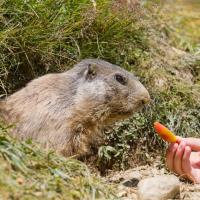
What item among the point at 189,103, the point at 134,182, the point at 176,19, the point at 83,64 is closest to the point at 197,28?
the point at 176,19

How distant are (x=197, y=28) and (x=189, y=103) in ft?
7.50

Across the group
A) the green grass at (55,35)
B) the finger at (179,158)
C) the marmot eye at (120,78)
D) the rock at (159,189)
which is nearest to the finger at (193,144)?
the finger at (179,158)

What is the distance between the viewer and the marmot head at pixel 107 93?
5.25 metres

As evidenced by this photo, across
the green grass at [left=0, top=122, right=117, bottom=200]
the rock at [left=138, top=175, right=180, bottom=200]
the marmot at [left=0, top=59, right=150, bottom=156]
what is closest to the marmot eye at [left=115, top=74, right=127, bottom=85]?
the marmot at [left=0, top=59, right=150, bottom=156]

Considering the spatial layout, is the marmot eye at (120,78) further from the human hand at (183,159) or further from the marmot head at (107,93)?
the human hand at (183,159)

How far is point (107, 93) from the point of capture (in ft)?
17.4

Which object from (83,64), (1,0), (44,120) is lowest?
(44,120)

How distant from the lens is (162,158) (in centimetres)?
599

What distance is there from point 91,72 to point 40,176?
2.01 metres

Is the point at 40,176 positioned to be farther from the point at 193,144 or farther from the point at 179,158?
the point at 193,144

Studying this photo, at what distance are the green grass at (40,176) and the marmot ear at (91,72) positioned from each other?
1.56 meters

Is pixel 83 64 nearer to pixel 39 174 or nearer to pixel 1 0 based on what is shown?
pixel 1 0

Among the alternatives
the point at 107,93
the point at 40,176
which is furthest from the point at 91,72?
the point at 40,176

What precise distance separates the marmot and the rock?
0.98 metres
